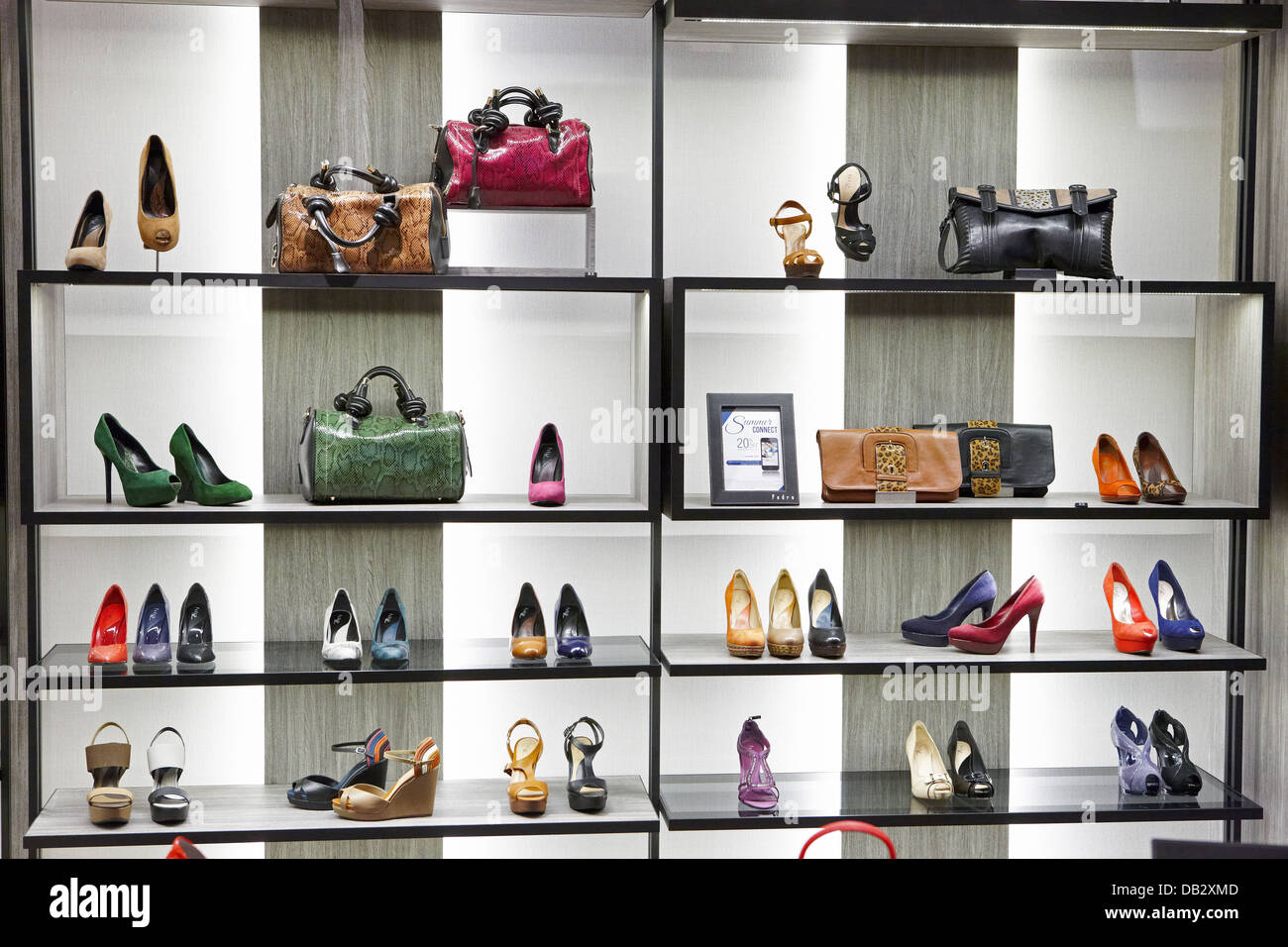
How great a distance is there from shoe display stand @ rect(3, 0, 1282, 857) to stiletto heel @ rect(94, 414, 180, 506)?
36 millimetres

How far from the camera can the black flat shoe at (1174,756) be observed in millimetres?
3064

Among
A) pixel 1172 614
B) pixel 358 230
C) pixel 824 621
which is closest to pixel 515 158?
pixel 358 230

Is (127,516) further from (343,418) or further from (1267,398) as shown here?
(1267,398)

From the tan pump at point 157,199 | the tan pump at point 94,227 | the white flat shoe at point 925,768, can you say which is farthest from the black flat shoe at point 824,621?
the tan pump at point 94,227

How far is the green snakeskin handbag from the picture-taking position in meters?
2.83

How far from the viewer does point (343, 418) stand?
2869mm

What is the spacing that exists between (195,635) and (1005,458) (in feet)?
7.36

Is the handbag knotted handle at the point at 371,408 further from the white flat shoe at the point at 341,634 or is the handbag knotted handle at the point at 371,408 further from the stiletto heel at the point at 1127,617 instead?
the stiletto heel at the point at 1127,617

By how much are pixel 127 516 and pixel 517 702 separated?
46.8 inches

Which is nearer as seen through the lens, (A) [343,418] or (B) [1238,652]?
(A) [343,418]

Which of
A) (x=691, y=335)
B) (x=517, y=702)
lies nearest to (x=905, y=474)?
(x=691, y=335)

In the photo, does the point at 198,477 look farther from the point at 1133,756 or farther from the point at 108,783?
the point at 1133,756

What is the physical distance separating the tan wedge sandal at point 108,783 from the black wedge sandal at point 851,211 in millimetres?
2321

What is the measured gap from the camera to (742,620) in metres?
3.02
